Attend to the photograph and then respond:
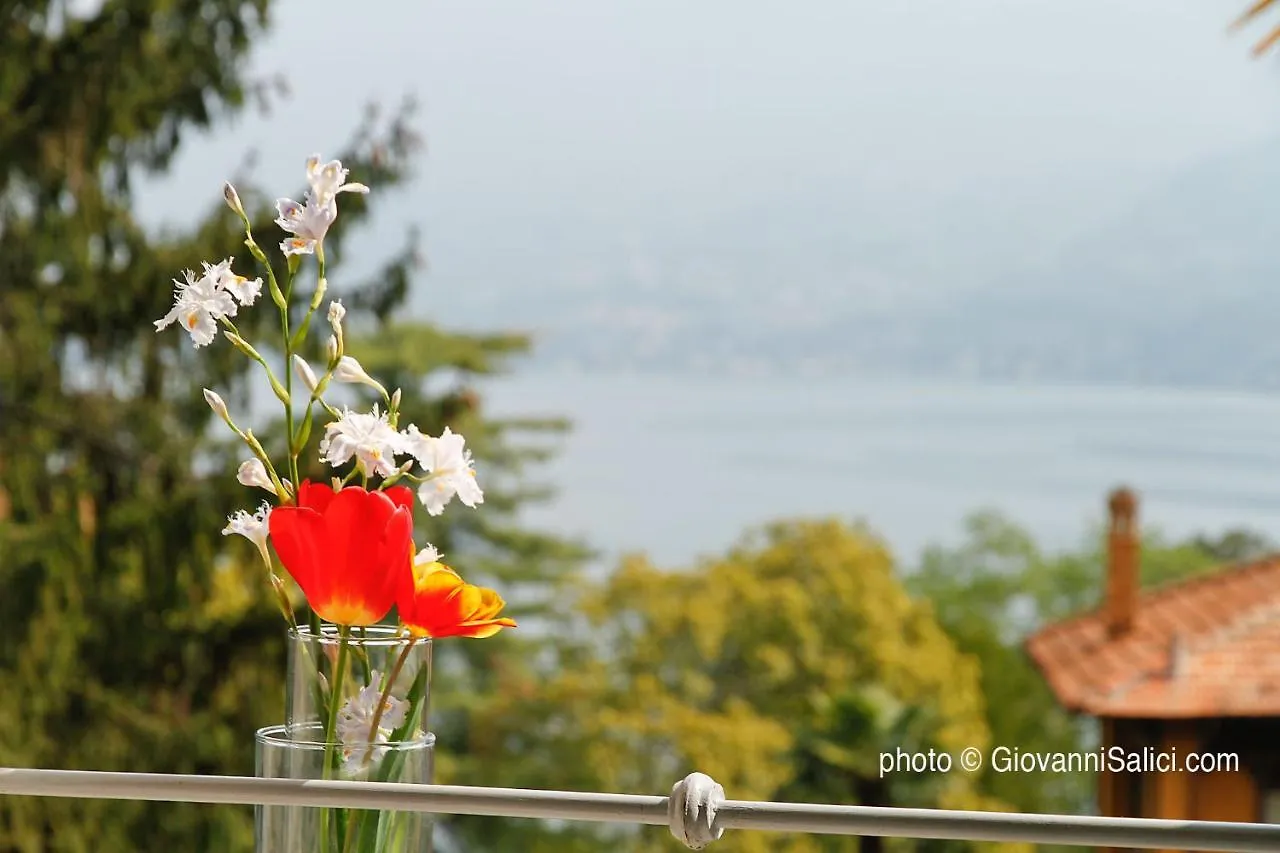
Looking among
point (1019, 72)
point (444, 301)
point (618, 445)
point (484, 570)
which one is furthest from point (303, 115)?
point (484, 570)

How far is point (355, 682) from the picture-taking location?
67cm

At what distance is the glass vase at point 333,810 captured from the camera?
65 cm

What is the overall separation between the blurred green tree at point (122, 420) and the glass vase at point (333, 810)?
13.5ft

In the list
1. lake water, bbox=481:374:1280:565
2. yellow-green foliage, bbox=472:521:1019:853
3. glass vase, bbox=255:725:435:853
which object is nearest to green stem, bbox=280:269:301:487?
glass vase, bbox=255:725:435:853

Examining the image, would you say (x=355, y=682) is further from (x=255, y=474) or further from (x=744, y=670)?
(x=744, y=670)

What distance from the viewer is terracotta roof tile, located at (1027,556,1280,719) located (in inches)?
310

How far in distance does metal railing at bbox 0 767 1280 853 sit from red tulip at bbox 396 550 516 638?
0.23 feet

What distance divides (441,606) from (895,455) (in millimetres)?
22046

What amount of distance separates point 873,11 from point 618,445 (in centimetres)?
1276

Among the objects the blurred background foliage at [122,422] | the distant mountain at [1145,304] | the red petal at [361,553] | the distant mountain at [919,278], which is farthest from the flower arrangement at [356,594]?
the distant mountain at [1145,304]

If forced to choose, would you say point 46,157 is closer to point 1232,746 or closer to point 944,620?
point 1232,746

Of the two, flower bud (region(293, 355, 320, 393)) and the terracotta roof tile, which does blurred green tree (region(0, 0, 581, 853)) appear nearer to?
flower bud (region(293, 355, 320, 393))

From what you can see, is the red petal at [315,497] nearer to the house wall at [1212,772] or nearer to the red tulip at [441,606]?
the red tulip at [441,606]

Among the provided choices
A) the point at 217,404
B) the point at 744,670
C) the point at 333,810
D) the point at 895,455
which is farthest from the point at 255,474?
the point at 895,455
